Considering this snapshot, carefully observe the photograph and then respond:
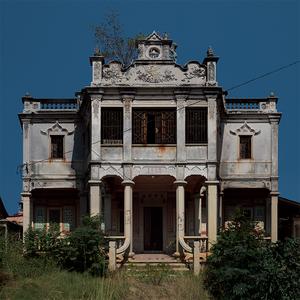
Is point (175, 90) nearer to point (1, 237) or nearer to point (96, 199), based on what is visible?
point (96, 199)

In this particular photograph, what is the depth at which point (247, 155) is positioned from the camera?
39.0 m

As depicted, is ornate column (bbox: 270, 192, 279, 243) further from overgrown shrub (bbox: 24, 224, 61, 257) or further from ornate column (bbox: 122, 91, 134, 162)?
overgrown shrub (bbox: 24, 224, 61, 257)

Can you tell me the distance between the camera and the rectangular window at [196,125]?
34.4m

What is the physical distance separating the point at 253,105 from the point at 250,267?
13964mm

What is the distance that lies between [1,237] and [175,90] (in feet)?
31.3

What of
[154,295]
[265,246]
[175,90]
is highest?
[175,90]

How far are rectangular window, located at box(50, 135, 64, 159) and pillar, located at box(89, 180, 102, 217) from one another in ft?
17.4

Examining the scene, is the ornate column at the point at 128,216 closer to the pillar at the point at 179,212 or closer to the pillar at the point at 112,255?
the pillar at the point at 112,255

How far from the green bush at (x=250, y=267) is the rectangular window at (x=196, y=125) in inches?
210

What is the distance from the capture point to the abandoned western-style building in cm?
3416

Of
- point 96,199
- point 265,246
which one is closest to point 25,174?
point 96,199

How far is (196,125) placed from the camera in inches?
1355

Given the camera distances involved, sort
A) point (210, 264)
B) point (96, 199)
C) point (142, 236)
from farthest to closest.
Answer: point (142, 236)
point (96, 199)
point (210, 264)

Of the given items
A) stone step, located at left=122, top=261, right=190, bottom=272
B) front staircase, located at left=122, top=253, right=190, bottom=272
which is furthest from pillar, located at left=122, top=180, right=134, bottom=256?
stone step, located at left=122, top=261, right=190, bottom=272
